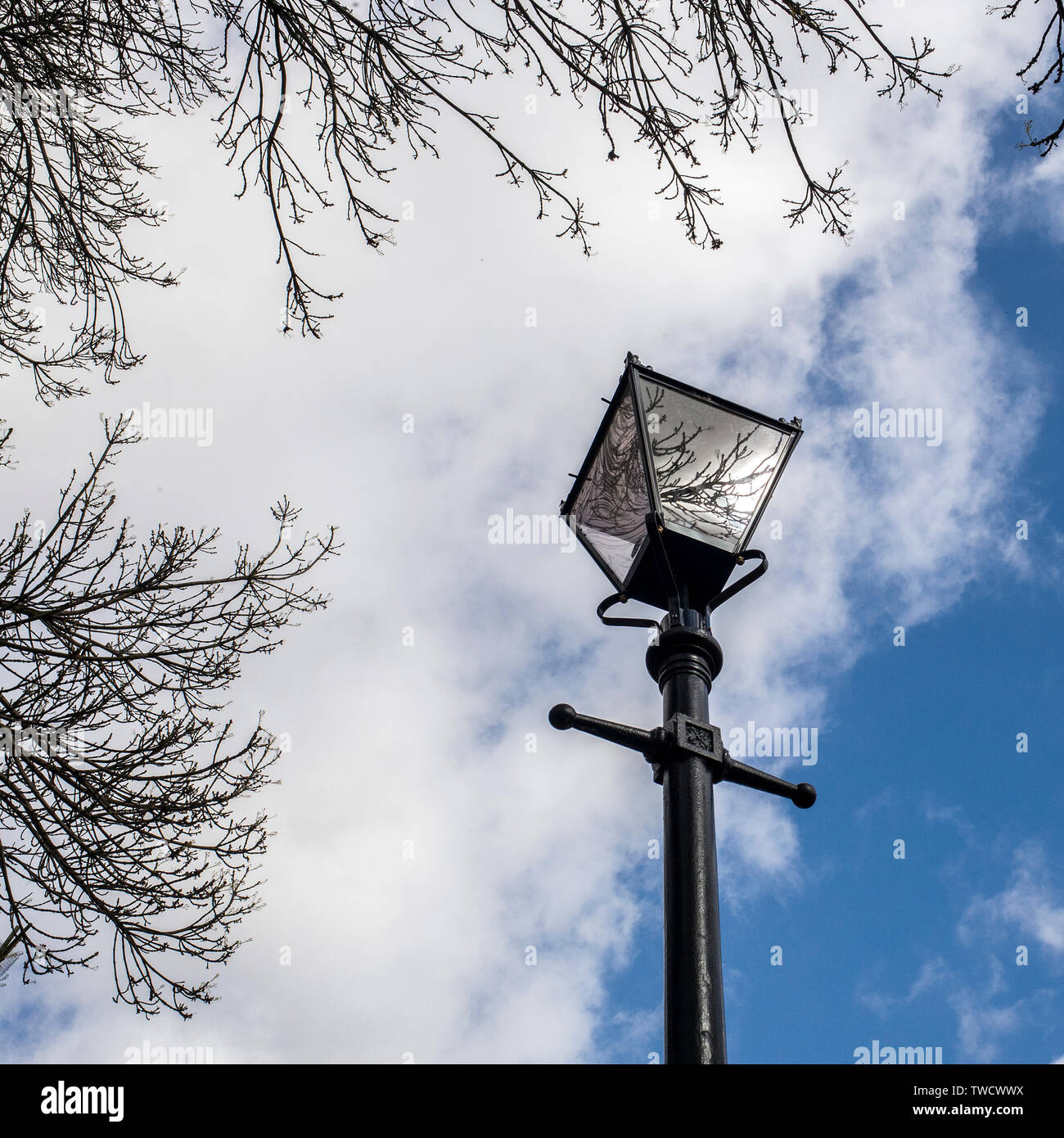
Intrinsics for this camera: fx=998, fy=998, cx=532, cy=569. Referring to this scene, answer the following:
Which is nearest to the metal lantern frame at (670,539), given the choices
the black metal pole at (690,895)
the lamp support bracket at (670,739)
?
the black metal pole at (690,895)

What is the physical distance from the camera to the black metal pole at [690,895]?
7.11ft

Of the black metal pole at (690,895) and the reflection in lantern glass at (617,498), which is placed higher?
the reflection in lantern glass at (617,498)

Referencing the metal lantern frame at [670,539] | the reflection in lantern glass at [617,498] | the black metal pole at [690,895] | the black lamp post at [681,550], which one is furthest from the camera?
the reflection in lantern glass at [617,498]

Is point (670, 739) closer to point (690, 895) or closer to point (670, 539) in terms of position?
point (690, 895)

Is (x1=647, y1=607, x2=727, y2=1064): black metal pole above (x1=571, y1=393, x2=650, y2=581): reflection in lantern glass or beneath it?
beneath

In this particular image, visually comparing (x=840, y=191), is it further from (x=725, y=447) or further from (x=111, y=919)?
(x=111, y=919)

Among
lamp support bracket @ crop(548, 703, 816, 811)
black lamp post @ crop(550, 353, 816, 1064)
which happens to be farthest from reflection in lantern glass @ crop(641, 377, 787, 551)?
lamp support bracket @ crop(548, 703, 816, 811)

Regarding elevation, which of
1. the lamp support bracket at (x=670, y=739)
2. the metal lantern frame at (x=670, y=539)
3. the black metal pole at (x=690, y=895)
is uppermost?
the metal lantern frame at (x=670, y=539)

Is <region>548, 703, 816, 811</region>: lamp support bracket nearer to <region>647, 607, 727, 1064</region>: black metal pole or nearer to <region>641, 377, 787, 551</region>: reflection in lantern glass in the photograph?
<region>647, 607, 727, 1064</region>: black metal pole

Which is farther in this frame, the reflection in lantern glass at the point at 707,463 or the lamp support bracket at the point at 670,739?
the reflection in lantern glass at the point at 707,463

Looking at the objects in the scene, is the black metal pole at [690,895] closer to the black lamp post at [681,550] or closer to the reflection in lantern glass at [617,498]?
the black lamp post at [681,550]

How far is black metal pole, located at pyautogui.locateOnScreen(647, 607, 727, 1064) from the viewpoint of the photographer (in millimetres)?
2168
